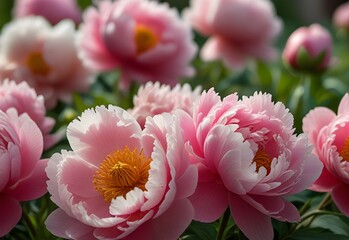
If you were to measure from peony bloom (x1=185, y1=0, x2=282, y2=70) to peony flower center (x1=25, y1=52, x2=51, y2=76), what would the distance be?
28cm

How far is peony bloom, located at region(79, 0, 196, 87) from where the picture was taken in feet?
2.94

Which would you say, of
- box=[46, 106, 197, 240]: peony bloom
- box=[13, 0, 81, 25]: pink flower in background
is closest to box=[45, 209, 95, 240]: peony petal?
box=[46, 106, 197, 240]: peony bloom

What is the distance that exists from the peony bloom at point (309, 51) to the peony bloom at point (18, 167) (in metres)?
0.51

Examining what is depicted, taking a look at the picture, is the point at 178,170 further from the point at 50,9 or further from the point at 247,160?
the point at 50,9

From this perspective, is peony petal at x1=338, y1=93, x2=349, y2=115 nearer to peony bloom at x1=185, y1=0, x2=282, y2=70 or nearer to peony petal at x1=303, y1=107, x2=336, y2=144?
peony petal at x1=303, y1=107, x2=336, y2=144

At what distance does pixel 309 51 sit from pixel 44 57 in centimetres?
38

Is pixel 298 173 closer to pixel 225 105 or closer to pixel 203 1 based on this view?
pixel 225 105

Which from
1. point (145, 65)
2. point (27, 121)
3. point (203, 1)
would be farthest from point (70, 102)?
point (27, 121)

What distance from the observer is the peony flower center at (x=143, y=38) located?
3.09 feet

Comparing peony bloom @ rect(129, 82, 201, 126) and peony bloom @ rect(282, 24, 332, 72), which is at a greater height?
peony bloom @ rect(129, 82, 201, 126)

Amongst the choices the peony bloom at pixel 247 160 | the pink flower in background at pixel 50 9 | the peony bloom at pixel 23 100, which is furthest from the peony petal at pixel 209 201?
the pink flower in background at pixel 50 9

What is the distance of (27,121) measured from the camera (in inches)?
22.6

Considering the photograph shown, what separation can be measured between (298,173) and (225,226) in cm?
8

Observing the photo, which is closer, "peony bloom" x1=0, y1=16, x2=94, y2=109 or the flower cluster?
the flower cluster
